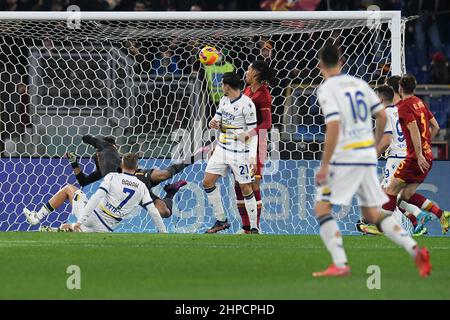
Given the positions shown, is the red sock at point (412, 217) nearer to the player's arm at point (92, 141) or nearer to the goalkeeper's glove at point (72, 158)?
the player's arm at point (92, 141)

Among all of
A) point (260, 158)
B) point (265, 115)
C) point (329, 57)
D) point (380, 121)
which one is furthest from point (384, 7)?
point (329, 57)

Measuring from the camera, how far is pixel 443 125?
1958 centimetres

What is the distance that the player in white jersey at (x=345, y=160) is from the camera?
8984 millimetres

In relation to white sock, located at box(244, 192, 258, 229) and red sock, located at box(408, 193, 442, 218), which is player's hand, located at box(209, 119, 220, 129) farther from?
red sock, located at box(408, 193, 442, 218)

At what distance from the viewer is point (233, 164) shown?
597 inches

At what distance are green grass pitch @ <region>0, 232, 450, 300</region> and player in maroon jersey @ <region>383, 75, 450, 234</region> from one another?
2.85ft

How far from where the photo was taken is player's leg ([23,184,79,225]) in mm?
16109

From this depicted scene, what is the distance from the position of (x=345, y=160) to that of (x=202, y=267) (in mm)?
1778

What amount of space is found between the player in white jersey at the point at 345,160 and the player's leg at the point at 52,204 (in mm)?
7689

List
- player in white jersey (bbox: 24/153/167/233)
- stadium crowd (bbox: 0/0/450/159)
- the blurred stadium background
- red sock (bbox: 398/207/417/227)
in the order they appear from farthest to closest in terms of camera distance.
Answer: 1. stadium crowd (bbox: 0/0/450/159)
2. the blurred stadium background
3. red sock (bbox: 398/207/417/227)
4. player in white jersey (bbox: 24/153/167/233)

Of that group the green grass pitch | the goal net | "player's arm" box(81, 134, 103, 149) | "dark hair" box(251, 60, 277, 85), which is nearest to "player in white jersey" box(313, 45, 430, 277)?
the green grass pitch

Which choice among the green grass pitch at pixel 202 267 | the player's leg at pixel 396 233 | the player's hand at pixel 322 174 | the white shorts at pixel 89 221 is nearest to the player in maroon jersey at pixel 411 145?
the green grass pitch at pixel 202 267

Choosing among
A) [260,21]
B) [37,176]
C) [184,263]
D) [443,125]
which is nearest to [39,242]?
[184,263]
